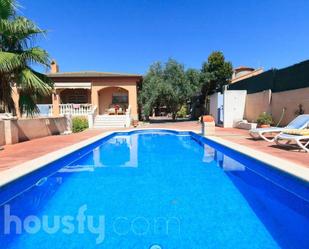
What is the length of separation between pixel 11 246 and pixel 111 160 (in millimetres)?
6555

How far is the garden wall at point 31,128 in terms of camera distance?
12.3m

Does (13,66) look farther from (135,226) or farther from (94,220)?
(135,226)

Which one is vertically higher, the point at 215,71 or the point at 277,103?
the point at 215,71

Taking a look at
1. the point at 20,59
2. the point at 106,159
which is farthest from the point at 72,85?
the point at 106,159

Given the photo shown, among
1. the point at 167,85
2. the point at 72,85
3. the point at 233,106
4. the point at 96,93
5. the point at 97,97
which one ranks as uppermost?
the point at 167,85

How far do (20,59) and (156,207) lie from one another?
8905 mm

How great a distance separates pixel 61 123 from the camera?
1880 centimetres

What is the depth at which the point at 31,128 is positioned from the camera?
1459cm

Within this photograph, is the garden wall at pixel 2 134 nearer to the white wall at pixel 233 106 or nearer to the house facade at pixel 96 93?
the house facade at pixel 96 93

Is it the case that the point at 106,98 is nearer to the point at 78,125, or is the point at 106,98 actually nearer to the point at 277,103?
the point at 78,125

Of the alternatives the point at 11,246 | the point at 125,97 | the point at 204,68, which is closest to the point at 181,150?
the point at 11,246

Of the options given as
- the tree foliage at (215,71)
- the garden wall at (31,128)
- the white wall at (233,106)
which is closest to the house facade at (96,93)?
the garden wall at (31,128)

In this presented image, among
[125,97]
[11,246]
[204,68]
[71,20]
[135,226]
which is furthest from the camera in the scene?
[204,68]

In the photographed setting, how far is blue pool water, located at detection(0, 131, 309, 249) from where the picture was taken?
4.01m
